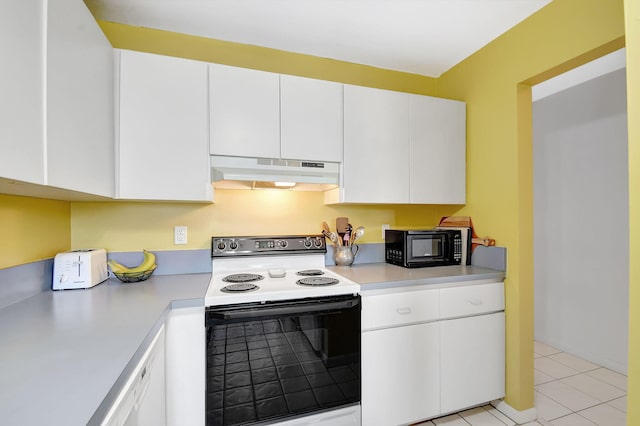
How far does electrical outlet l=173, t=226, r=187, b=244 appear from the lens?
6.31 feet

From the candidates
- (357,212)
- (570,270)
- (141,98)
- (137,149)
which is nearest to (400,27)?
(357,212)

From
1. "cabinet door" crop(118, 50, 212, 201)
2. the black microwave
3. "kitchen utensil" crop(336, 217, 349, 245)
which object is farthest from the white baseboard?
"cabinet door" crop(118, 50, 212, 201)

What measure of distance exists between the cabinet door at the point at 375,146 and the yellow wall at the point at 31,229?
62.0 inches

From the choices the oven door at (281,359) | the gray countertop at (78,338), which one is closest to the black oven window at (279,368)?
the oven door at (281,359)

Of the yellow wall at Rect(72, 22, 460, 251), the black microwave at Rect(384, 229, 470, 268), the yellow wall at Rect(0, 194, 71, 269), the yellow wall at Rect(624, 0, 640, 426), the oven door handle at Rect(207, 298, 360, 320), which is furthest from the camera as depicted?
the black microwave at Rect(384, 229, 470, 268)

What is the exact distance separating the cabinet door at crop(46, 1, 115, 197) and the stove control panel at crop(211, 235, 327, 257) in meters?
0.66

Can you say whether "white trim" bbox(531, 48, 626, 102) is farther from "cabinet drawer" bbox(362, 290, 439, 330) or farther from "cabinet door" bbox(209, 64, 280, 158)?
"cabinet door" bbox(209, 64, 280, 158)

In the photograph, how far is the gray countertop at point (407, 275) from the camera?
168cm

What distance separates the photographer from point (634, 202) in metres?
0.75

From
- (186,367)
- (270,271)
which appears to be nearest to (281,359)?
(186,367)

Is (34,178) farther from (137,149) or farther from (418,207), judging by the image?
(418,207)

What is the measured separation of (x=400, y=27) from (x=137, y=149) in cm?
171

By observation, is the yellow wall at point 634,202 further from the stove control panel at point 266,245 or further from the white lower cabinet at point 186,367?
the stove control panel at point 266,245

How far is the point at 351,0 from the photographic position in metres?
1.64
